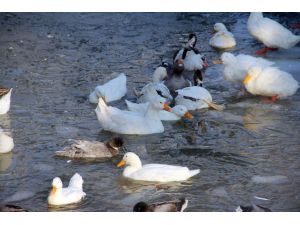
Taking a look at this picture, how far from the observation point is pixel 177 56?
12664 mm

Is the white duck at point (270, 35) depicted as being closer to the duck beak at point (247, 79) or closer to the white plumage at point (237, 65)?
the white plumage at point (237, 65)

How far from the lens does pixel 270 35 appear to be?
13117 millimetres

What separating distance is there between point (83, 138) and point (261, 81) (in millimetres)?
2952

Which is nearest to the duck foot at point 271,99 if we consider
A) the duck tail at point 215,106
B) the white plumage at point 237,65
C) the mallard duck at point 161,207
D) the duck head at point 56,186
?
the white plumage at point 237,65

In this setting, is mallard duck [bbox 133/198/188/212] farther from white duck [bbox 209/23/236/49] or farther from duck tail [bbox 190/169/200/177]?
white duck [bbox 209/23/236/49]

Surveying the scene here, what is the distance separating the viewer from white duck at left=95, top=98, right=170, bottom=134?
9719 millimetres

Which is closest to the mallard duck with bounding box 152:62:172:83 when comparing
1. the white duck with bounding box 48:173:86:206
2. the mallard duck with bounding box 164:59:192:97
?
the mallard duck with bounding box 164:59:192:97

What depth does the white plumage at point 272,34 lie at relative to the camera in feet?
43.0

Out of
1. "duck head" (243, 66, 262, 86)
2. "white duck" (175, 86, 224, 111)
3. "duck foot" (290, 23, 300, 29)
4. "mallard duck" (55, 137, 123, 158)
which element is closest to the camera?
"mallard duck" (55, 137, 123, 158)

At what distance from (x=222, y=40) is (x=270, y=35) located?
0.86 metres

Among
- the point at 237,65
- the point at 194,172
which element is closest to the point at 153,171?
the point at 194,172

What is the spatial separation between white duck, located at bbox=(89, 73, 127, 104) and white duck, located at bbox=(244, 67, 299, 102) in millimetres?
1823

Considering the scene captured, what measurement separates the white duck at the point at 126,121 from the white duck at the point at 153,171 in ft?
4.33

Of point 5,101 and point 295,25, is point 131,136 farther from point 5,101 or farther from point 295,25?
point 295,25
